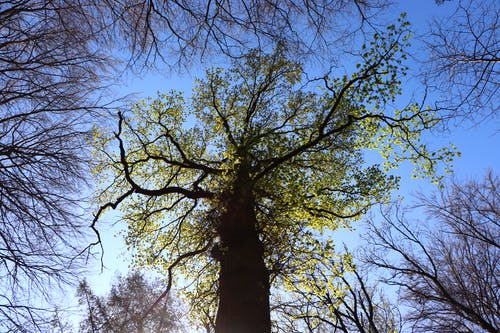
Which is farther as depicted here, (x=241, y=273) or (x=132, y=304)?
(x=132, y=304)

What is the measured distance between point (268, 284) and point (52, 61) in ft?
16.2

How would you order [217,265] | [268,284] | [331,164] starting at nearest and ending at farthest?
[268,284] < [217,265] < [331,164]

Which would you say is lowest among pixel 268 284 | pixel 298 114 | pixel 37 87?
pixel 268 284

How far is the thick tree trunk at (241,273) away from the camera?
220 inches

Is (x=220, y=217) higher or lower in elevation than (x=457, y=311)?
higher

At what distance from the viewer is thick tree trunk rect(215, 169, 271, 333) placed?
558 centimetres

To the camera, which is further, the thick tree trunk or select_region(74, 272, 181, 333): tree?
select_region(74, 272, 181, 333): tree

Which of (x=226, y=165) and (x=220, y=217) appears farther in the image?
(x=226, y=165)

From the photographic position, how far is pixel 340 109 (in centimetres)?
795

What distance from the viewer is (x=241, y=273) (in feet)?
20.1

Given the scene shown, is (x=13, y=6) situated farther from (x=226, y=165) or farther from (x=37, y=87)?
(x=226, y=165)

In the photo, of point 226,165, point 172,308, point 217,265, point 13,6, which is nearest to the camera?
point 13,6

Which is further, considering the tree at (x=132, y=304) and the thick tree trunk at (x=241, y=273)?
the tree at (x=132, y=304)

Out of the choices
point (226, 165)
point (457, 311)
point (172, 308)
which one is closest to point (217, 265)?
point (226, 165)
